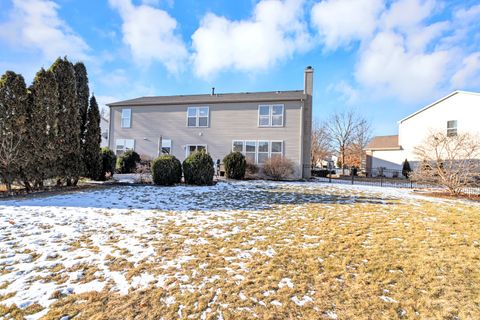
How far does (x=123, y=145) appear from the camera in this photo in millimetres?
20469

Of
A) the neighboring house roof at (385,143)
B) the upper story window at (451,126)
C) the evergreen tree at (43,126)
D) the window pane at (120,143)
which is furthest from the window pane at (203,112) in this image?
the upper story window at (451,126)

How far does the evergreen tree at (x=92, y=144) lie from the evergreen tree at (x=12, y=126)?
295 cm

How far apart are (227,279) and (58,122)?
10.4 meters

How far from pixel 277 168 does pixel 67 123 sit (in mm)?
11477

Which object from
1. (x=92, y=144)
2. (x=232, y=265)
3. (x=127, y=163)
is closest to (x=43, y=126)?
(x=92, y=144)

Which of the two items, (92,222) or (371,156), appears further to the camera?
(371,156)

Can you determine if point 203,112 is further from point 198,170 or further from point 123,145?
point 198,170

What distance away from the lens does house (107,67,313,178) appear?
56.1ft

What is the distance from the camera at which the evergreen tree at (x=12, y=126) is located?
26.4 feet

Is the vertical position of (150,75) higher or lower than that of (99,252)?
higher

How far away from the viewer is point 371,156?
90.2 ft

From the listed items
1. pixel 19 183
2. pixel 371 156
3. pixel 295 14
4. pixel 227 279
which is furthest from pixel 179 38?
pixel 371 156

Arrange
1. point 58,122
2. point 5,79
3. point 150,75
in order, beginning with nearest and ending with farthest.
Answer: point 5,79, point 58,122, point 150,75

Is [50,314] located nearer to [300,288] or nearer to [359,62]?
[300,288]
